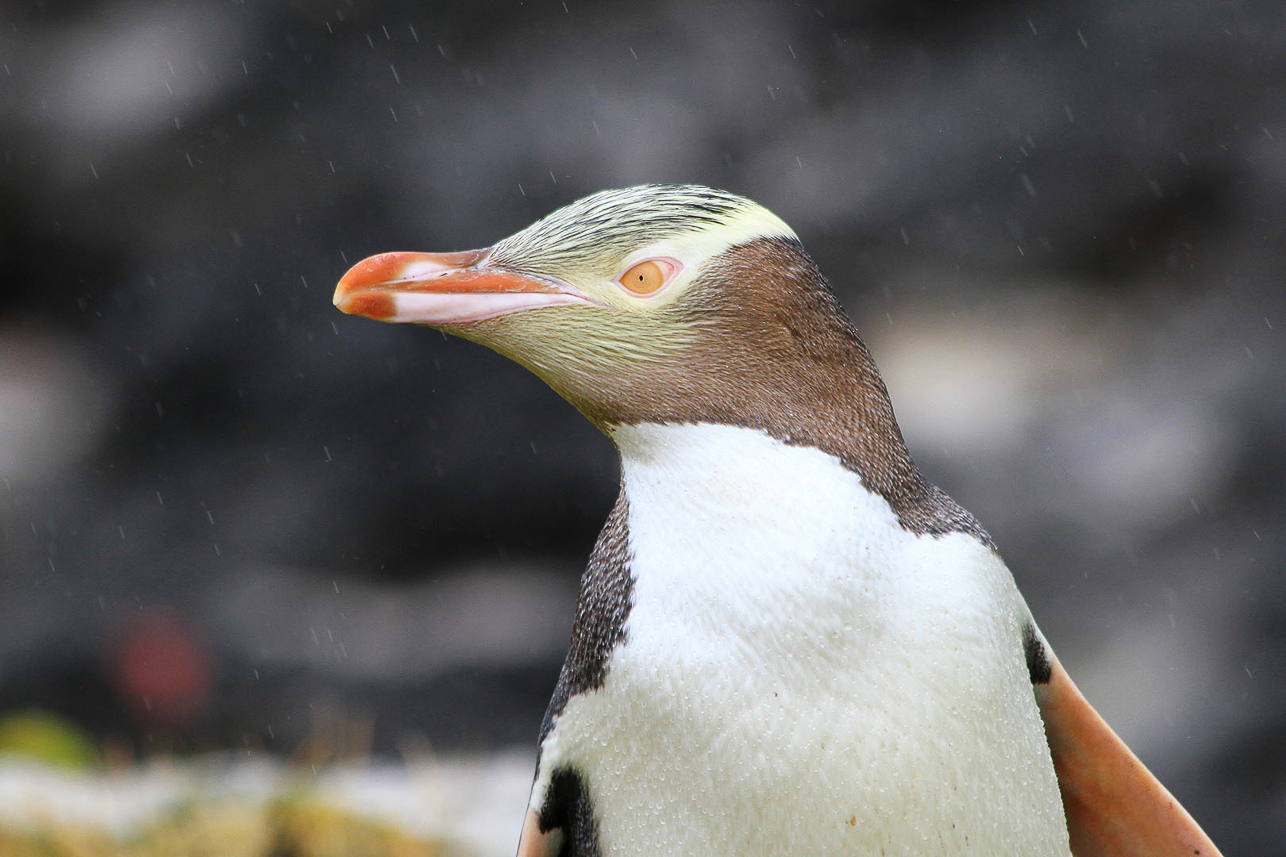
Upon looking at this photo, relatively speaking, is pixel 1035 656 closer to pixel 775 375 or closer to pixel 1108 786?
pixel 1108 786

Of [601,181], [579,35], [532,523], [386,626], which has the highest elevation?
[579,35]

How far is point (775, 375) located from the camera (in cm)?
84

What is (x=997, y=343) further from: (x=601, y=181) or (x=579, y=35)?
(x=579, y=35)

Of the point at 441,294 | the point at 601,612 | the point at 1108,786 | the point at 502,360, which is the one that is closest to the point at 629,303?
the point at 441,294

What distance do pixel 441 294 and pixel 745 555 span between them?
0.92 feet

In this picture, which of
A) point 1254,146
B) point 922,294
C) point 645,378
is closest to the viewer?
point 645,378

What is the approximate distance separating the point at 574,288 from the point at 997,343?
1829 mm

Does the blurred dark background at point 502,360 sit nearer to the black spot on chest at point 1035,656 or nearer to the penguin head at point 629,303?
the black spot on chest at point 1035,656

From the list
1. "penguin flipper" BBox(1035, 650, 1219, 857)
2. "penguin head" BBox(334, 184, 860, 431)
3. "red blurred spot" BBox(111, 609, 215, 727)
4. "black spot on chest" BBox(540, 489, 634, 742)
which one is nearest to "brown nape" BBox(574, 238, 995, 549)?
"penguin head" BBox(334, 184, 860, 431)

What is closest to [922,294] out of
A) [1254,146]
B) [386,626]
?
[1254,146]

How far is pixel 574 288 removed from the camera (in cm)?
82

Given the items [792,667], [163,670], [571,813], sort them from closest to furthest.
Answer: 1. [792,667]
2. [571,813]
3. [163,670]

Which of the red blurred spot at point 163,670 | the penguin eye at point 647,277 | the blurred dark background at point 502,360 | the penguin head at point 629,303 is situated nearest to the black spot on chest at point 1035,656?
the penguin head at point 629,303

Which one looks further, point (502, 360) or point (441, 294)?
point (502, 360)
